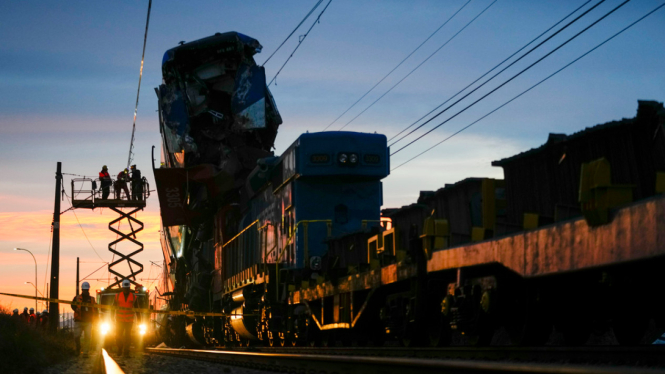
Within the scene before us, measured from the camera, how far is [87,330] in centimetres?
2125

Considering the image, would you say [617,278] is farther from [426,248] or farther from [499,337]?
[499,337]

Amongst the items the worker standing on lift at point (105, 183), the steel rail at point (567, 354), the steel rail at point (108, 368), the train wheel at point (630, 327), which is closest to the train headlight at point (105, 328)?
the steel rail at point (108, 368)

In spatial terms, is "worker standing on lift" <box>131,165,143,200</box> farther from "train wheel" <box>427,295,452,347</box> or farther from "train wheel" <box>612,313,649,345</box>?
"train wheel" <box>612,313,649,345</box>

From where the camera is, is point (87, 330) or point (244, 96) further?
point (244, 96)

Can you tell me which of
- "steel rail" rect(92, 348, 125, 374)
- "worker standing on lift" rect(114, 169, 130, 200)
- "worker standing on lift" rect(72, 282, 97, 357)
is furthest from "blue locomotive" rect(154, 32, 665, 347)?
"worker standing on lift" rect(114, 169, 130, 200)

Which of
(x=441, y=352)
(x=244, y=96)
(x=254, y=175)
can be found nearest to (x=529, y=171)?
(x=441, y=352)

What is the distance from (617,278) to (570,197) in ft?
3.38

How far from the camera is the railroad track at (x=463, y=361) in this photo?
4.34 meters

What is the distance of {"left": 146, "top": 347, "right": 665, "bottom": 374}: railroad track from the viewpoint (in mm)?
4336

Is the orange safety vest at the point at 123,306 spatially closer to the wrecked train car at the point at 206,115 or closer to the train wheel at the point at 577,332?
the wrecked train car at the point at 206,115

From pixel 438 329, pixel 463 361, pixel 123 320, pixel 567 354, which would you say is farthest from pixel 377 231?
pixel 123 320

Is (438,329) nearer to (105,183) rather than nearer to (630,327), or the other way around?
(630,327)

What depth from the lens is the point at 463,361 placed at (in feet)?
17.8

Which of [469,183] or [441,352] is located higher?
[469,183]
